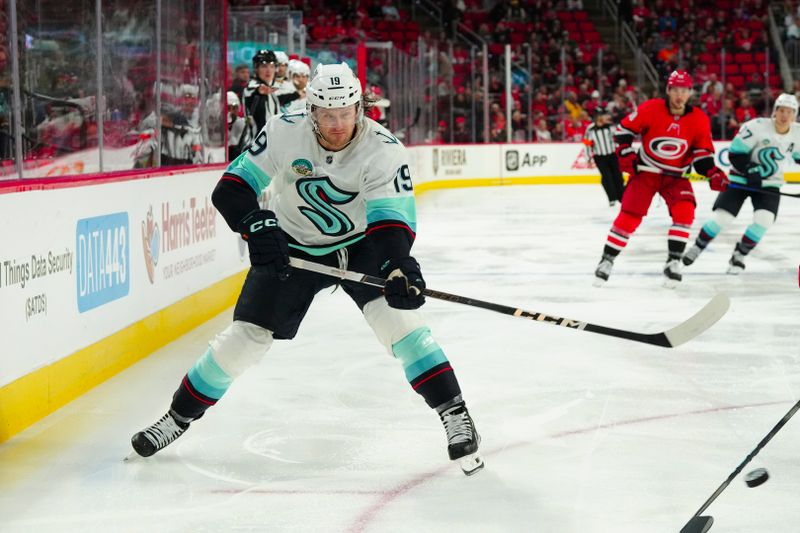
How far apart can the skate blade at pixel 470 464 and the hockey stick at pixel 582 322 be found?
14.8 inches

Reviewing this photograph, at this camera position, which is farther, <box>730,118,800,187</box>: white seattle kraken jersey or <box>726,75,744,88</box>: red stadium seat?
<box>726,75,744,88</box>: red stadium seat

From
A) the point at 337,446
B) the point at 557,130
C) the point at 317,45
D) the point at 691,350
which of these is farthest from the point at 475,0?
the point at 337,446

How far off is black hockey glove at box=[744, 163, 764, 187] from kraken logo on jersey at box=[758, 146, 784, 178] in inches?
0.7

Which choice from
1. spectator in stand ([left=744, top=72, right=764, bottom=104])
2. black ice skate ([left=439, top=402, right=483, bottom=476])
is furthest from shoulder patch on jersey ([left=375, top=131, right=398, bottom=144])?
spectator in stand ([left=744, top=72, right=764, bottom=104])

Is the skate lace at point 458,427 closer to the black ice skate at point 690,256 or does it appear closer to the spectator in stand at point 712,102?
the black ice skate at point 690,256

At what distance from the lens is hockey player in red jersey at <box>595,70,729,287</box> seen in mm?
6840

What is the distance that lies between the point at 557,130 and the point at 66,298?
1434cm

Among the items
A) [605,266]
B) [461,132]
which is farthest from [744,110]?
[605,266]

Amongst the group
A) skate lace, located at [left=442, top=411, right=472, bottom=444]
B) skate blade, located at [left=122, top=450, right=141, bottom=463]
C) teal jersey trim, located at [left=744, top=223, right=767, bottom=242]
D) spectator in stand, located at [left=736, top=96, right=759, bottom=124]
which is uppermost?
spectator in stand, located at [left=736, top=96, right=759, bottom=124]

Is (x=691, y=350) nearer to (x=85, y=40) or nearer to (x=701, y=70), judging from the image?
(x=85, y=40)

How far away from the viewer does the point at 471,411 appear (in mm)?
3781

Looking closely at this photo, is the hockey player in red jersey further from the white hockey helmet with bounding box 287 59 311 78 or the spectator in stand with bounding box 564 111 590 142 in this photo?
the spectator in stand with bounding box 564 111 590 142

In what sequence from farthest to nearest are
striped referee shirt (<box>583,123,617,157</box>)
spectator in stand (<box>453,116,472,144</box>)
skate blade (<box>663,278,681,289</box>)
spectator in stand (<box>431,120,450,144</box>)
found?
spectator in stand (<box>453,116,472,144</box>)
spectator in stand (<box>431,120,450,144</box>)
striped referee shirt (<box>583,123,617,157</box>)
skate blade (<box>663,278,681,289</box>)

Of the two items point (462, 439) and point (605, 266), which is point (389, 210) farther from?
point (605, 266)
